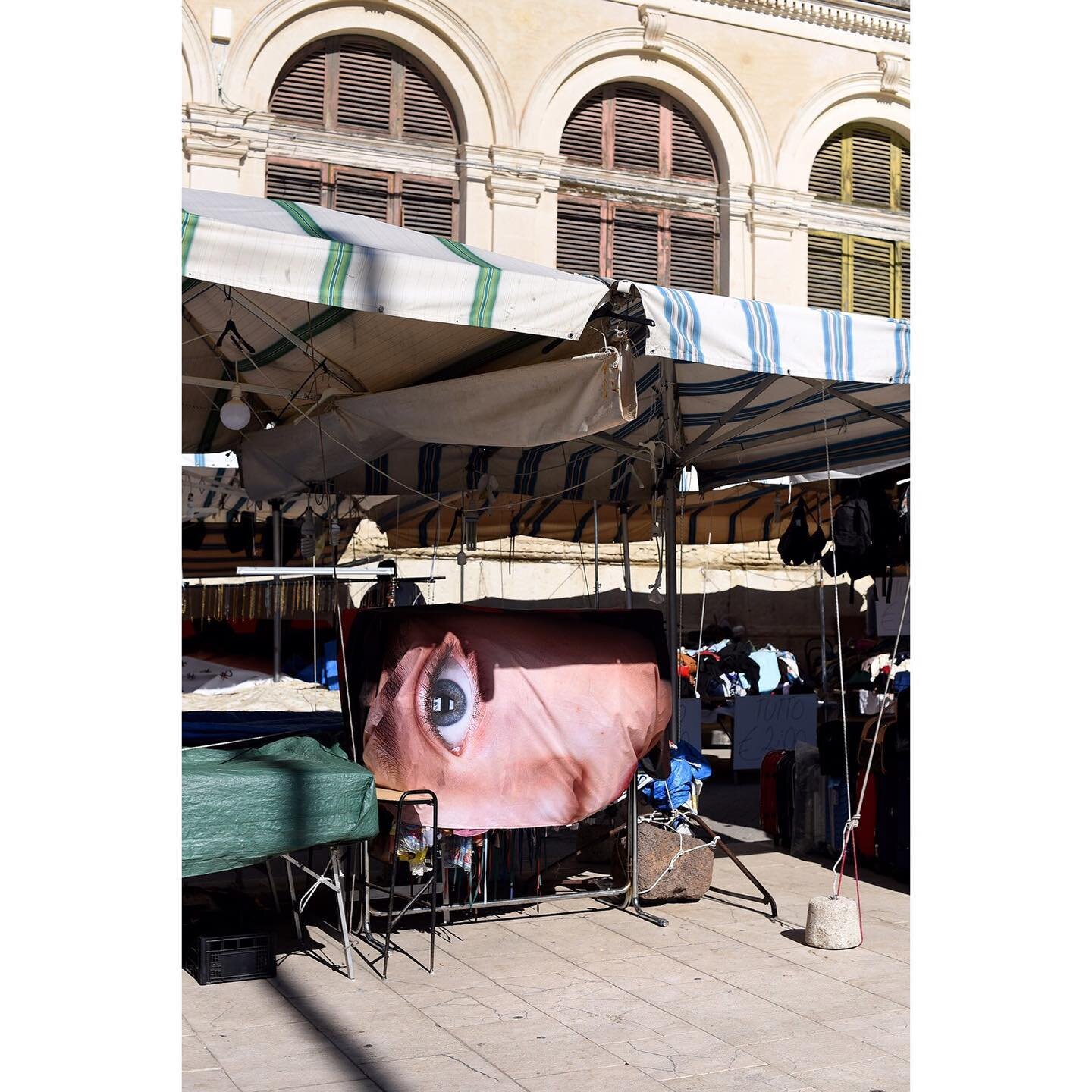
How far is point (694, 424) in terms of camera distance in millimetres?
8195

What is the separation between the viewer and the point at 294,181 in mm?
14188

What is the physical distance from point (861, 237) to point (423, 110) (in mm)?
6185

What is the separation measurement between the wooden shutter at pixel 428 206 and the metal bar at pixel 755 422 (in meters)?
7.75

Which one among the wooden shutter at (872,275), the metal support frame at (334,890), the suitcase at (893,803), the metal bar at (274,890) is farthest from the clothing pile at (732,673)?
the metal support frame at (334,890)

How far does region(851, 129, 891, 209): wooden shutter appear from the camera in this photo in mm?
16844

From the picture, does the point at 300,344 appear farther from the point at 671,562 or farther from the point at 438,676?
the point at 671,562

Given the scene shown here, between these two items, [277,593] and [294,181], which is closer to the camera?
[277,593]

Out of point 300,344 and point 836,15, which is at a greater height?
point 836,15

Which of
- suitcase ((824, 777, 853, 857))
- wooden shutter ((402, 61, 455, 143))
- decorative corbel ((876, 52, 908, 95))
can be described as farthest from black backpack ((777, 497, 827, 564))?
decorative corbel ((876, 52, 908, 95))

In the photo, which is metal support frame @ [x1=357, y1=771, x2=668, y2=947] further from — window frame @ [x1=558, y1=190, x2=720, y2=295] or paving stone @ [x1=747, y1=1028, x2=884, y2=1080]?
window frame @ [x1=558, y1=190, x2=720, y2=295]

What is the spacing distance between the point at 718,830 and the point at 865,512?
2.59 metres

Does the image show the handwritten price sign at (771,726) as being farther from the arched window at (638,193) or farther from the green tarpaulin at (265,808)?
the arched window at (638,193)

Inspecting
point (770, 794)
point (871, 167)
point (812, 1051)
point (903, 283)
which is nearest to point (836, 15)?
point (871, 167)

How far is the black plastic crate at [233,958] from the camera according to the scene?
525 centimetres
